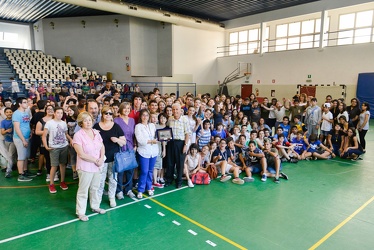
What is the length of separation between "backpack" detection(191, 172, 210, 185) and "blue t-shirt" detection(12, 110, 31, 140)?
385 cm

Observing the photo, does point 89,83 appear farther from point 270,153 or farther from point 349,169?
point 349,169

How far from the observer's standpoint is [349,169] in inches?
274

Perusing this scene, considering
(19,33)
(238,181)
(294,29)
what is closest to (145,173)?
(238,181)

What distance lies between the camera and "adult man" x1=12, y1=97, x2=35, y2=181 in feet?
Result: 18.1

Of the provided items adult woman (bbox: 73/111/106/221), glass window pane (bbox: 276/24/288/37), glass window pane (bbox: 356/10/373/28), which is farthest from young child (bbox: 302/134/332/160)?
glass window pane (bbox: 276/24/288/37)

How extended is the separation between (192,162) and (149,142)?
4.70 ft

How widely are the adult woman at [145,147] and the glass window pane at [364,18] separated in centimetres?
1679

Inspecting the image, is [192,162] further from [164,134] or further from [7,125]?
[7,125]

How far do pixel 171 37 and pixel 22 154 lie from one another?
612 inches

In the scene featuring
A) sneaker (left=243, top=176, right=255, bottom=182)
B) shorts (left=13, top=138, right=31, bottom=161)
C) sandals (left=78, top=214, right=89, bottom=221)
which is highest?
shorts (left=13, top=138, right=31, bottom=161)

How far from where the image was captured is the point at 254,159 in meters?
6.65

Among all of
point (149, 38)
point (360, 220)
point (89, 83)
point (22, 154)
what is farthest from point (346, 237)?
point (149, 38)

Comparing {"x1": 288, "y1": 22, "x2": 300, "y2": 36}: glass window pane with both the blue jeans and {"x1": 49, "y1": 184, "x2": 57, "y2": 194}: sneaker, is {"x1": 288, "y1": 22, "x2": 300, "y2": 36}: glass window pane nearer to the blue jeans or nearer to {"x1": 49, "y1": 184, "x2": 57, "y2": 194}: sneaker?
the blue jeans

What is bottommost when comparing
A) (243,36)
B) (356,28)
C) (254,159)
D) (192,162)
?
(254,159)
